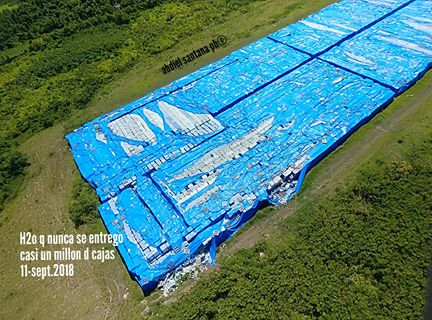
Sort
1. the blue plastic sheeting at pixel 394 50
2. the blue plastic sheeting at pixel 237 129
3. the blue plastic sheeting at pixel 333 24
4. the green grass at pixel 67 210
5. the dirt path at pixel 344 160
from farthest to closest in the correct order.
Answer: the blue plastic sheeting at pixel 333 24 < the blue plastic sheeting at pixel 394 50 < the blue plastic sheeting at pixel 237 129 < the dirt path at pixel 344 160 < the green grass at pixel 67 210

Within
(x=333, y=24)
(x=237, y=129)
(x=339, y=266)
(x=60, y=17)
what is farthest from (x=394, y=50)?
(x=60, y=17)

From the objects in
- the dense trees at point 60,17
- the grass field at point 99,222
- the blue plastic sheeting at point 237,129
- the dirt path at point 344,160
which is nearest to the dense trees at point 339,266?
Answer: the dirt path at point 344,160

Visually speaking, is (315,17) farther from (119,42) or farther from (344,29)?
(119,42)

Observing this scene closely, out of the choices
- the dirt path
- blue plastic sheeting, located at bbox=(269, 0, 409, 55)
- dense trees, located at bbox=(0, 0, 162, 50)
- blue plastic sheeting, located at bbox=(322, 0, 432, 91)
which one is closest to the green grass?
blue plastic sheeting, located at bbox=(269, 0, 409, 55)

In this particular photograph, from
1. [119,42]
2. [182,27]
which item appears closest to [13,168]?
[119,42]

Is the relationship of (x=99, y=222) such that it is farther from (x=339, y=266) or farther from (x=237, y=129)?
(x=339, y=266)

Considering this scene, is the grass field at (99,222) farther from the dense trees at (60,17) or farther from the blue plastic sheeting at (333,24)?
the dense trees at (60,17)

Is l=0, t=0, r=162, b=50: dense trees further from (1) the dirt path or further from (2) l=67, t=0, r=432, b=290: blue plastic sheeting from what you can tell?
(1) the dirt path
